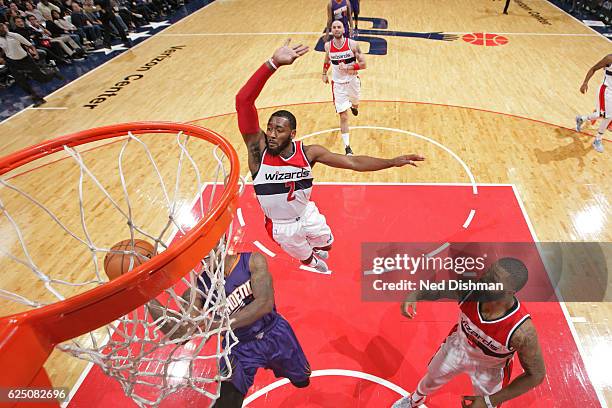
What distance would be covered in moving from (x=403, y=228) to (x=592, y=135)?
455 cm

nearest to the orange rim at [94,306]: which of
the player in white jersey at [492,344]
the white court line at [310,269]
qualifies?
the player in white jersey at [492,344]

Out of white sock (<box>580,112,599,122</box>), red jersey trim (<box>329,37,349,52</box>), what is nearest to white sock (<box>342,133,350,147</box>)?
red jersey trim (<box>329,37,349,52</box>)

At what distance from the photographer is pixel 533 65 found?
1040 centimetres

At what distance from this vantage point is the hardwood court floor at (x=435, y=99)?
5.93 metres

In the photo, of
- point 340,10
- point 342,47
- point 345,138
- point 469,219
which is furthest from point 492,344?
point 340,10

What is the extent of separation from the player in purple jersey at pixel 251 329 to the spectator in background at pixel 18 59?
916 centimetres

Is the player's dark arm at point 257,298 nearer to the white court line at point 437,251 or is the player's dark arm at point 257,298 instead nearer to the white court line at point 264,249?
the white court line at point 264,249

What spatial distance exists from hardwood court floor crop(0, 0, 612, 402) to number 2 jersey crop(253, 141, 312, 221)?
2458 millimetres

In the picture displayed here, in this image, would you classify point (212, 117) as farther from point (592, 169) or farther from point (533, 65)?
point (533, 65)

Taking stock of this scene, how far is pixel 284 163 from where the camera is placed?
3.86 metres

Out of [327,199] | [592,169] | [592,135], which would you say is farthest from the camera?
[592,135]

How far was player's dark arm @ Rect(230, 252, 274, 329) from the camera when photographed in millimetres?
2738

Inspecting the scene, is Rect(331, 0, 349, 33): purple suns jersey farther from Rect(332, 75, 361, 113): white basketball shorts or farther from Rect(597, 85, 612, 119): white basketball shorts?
Rect(597, 85, 612, 119): white basketball shorts

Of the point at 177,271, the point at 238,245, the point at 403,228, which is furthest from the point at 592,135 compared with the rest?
the point at 177,271
